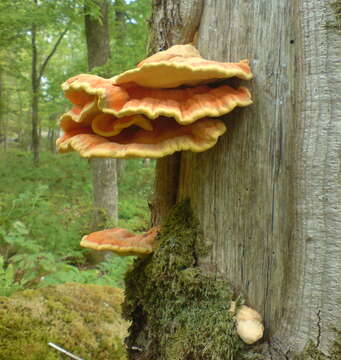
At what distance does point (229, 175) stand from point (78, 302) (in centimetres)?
232

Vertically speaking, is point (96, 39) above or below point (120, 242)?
above

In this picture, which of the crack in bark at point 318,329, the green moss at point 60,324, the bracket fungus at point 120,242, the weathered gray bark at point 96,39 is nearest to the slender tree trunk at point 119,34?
the weathered gray bark at point 96,39

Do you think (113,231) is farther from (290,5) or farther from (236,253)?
(290,5)

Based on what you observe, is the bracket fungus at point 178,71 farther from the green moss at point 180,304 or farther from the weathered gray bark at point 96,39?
the weathered gray bark at point 96,39

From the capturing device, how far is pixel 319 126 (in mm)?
1353

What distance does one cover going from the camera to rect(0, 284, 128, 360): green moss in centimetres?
241

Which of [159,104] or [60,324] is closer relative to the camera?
[159,104]

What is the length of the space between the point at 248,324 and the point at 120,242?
762 millimetres

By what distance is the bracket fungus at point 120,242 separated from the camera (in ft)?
5.66

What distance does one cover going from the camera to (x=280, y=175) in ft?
4.85

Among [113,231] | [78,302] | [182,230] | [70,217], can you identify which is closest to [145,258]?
[113,231]

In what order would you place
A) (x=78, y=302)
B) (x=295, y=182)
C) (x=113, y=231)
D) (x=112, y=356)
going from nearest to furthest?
(x=295, y=182) < (x=113, y=231) < (x=112, y=356) < (x=78, y=302)

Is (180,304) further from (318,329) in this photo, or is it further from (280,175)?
(280,175)

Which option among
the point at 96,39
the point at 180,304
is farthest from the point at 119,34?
the point at 180,304
